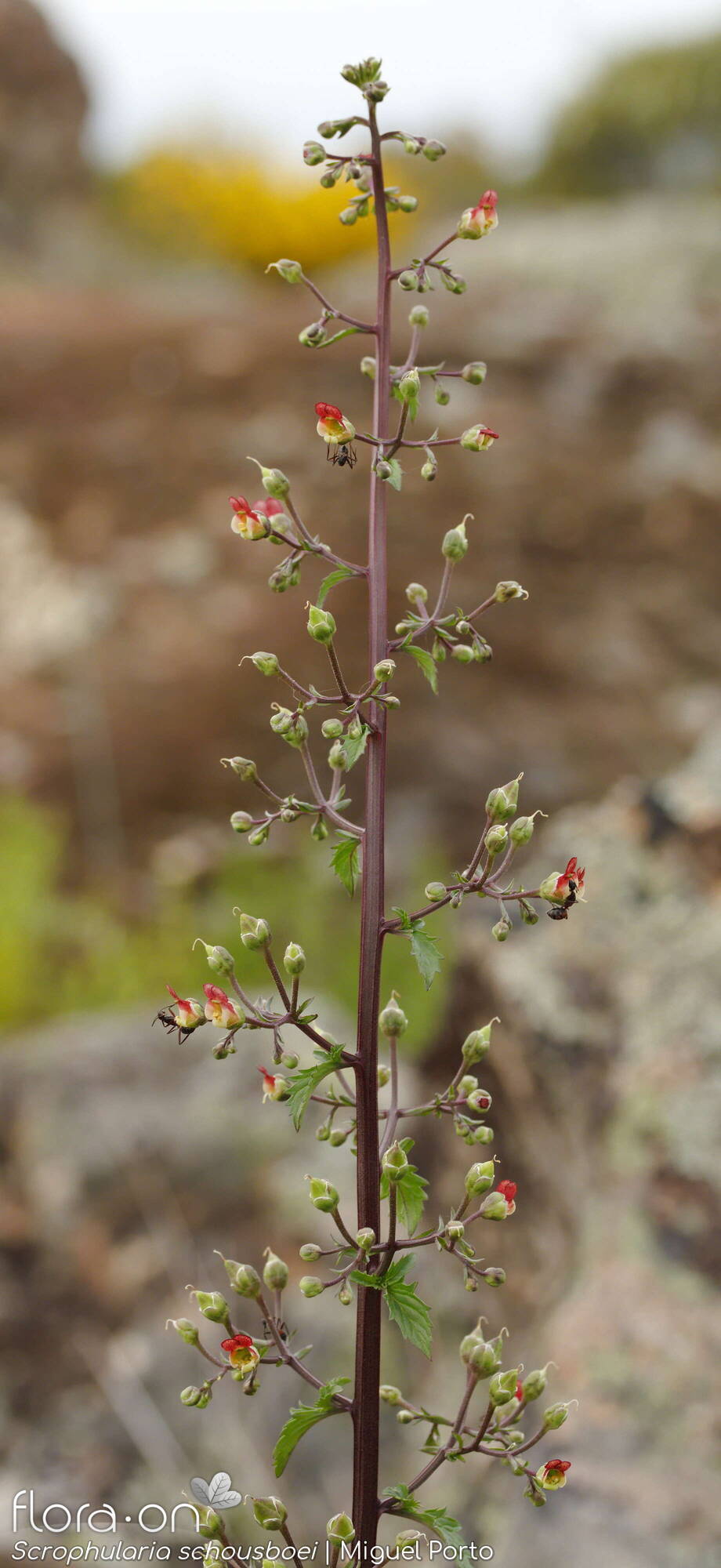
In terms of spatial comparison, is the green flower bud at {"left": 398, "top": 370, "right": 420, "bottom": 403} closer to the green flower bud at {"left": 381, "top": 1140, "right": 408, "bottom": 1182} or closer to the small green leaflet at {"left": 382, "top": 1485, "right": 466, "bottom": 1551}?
the green flower bud at {"left": 381, "top": 1140, "right": 408, "bottom": 1182}

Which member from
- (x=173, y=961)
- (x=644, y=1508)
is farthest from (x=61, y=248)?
(x=644, y=1508)

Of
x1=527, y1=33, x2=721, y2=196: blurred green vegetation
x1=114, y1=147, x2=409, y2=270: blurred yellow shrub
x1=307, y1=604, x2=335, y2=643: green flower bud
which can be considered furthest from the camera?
x1=527, y1=33, x2=721, y2=196: blurred green vegetation

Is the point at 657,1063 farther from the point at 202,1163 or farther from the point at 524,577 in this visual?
the point at 524,577

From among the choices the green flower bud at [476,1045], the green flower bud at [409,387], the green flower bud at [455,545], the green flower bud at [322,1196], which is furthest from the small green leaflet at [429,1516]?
the green flower bud at [409,387]

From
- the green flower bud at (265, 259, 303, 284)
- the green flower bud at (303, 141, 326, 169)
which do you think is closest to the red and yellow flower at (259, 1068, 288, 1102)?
the green flower bud at (265, 259, 303, 284)

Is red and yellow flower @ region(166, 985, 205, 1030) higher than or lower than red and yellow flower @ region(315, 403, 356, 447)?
lower

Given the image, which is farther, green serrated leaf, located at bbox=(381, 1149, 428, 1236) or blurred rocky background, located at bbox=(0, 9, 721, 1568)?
blurred rocky background, located at bbox=(0, 9, 721, 1568)

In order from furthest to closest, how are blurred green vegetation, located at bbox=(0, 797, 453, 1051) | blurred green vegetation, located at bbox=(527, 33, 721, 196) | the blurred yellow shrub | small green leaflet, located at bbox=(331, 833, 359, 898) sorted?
blurred green vegetation, located at bbox=(527, 33, 721, 196) → the blurred yellow shrub → blurred green vegetation, located at bbox=(0, 797, 453, 1051) → small green leaflet, located at bbox=(331, 833, 359, 898)

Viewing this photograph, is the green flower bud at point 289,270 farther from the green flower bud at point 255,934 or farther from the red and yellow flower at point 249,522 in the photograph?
the green flower bud at point 255,934
